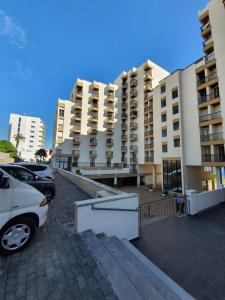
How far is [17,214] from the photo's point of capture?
351 centimetres

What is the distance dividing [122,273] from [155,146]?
85.1ft

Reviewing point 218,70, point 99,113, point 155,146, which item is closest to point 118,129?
point 99,113

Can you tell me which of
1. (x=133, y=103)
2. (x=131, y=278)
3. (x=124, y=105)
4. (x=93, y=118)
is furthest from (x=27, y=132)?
(x=131, y=278)

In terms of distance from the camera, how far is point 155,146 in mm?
27500

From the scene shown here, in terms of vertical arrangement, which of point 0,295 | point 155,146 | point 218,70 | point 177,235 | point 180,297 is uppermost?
point 218,70

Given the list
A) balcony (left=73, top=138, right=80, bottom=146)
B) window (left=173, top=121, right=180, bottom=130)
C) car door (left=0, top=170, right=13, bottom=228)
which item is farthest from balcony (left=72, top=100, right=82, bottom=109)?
car door (left=0, top=170, right=13, bottom=228)

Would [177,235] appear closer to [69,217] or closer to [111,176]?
[69,217]

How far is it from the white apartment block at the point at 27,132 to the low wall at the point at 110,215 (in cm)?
8381

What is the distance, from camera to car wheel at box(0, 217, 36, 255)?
10.9ft

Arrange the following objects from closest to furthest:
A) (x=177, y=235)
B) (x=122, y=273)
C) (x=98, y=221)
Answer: (x=122, y=273)
(x=98, y=221)
(x=177, y=235)

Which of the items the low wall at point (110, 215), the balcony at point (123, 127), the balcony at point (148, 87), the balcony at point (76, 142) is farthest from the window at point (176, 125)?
the balcony at point (76, 142)

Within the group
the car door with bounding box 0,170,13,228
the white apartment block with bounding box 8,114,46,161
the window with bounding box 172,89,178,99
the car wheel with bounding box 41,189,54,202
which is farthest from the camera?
the white apartment block with bounding box 8,114,46,161

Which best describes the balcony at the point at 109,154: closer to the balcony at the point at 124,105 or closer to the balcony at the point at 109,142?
the balcony at the point at 109,142

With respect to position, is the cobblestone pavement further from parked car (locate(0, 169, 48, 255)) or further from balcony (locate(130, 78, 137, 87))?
balcony (locate(130, 78, 137, 87))
